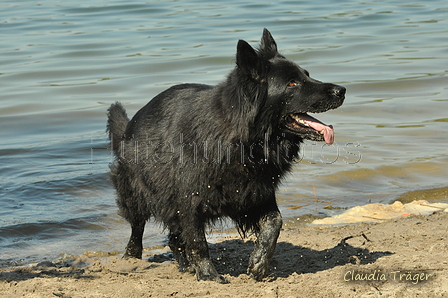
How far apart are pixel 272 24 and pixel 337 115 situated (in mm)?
9178

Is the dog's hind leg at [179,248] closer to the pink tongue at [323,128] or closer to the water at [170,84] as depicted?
the water at [170,84]

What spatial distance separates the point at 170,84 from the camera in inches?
498

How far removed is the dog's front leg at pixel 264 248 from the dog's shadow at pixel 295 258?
15cm

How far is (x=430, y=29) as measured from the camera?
60.3 feet

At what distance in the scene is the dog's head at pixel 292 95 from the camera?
428 centimetres

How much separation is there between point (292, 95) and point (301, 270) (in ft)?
4.60

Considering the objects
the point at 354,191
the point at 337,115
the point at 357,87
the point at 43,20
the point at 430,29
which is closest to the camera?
the point at 354,191

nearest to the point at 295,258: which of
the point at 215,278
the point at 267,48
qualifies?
the point at 215,278

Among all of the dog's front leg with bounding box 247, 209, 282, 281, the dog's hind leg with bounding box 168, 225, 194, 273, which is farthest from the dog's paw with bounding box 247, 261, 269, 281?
the dog's hind leg with bounding box 168, 225, 194, 273

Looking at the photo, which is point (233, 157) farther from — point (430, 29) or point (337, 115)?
point (430, 29)

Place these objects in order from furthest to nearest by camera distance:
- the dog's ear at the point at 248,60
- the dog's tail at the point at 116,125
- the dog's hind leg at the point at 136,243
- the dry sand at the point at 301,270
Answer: the dog's tail at the point at 116,125 → the dog's hind leg at the point at 136,243 → the dog's ear at the point at 248,60 → the dry sand at the point at 301,270

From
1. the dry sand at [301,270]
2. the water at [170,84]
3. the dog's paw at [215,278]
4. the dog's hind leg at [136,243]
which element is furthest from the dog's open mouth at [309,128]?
the water at [170,84]

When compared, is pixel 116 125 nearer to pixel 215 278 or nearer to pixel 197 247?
pixel 197 247

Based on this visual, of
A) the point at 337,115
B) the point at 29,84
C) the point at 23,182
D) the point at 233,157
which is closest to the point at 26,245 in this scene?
the point at 23,182
